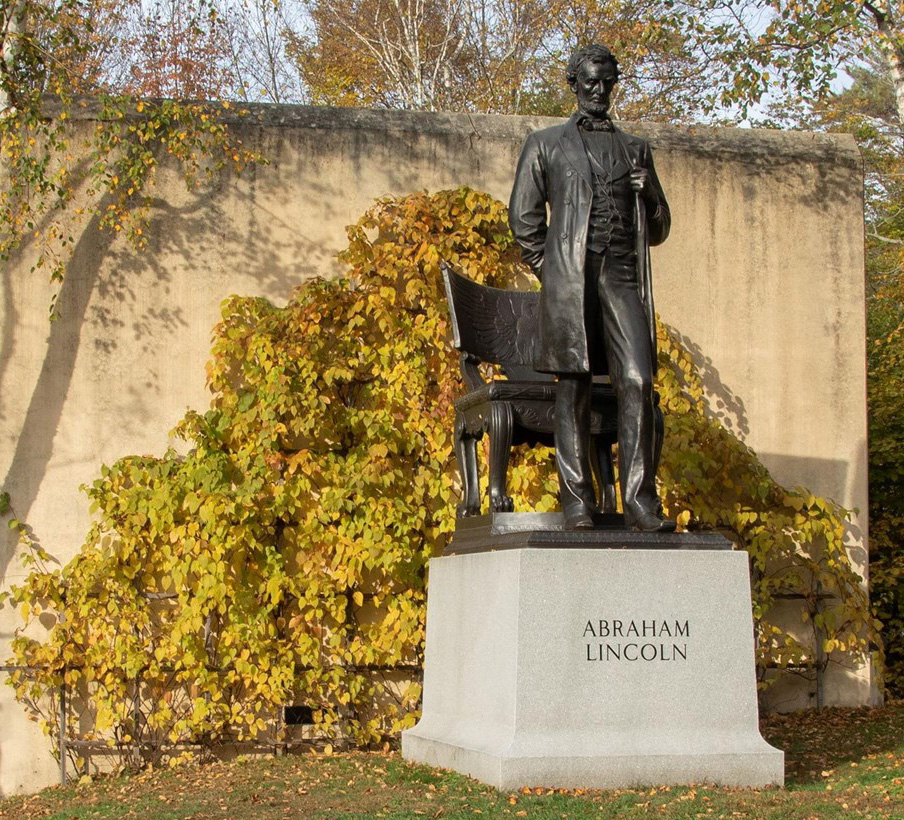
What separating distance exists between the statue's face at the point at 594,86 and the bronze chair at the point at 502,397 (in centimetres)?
114

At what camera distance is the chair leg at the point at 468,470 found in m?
6.80

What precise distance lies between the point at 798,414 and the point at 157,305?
14.4 feet

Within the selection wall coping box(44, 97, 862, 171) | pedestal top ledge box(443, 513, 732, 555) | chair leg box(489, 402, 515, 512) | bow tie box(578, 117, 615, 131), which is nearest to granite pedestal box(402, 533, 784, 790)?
pedestal top ledge box(443, 513, 732, 555)

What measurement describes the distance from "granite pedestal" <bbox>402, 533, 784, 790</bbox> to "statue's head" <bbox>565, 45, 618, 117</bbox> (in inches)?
77.4

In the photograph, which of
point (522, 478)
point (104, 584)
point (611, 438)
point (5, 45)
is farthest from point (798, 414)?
point (5, 45)

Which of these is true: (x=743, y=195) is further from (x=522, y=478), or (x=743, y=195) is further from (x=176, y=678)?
(x=176, y=678)

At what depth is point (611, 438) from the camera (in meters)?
6.54

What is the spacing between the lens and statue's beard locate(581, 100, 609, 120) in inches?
245

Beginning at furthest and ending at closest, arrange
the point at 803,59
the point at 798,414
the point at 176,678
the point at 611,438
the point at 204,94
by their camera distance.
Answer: the point at 204,94 → the point at 803,59 → the point at 798,414 → the point at 176,678 → the point at 611,438

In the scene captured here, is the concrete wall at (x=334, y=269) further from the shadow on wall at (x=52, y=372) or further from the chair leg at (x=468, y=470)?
the chair leg at (x=468, y=470)

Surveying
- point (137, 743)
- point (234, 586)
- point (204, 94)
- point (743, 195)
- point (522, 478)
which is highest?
point (204, 94)

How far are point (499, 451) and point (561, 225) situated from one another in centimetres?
108

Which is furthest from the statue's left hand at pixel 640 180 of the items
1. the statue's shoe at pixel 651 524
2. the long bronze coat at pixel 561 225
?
the statue's shoe at pixel 651 524

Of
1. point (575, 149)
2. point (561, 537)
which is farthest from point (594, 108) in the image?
point (561, 537)
